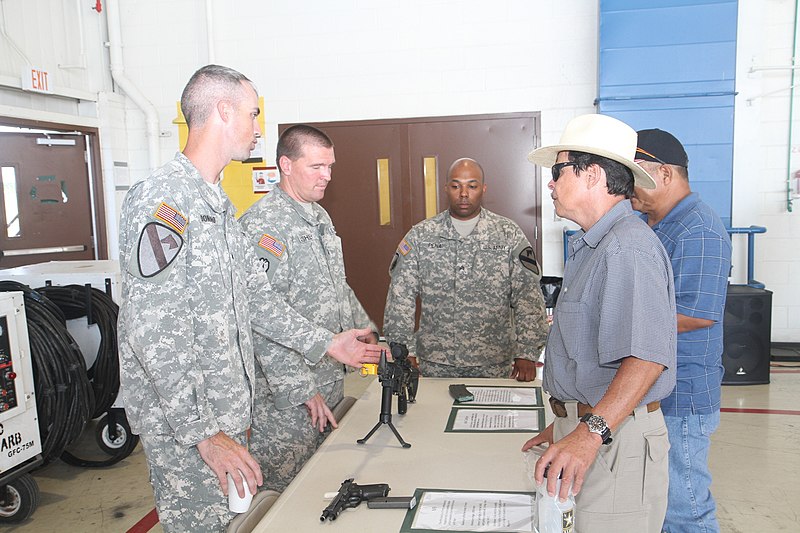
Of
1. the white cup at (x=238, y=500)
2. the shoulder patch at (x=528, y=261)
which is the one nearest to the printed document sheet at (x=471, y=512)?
the white cup at (x=238, y=500)

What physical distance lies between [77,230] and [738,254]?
19.9 ft

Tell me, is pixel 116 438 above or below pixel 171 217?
below

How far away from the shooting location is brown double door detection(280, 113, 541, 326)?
5.84m

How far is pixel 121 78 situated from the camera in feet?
20.5

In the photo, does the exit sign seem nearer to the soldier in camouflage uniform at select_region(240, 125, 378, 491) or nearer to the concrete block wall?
the concrete block wall

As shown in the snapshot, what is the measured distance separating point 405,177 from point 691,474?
432 centimetres

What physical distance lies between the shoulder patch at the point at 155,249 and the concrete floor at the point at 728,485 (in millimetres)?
1351

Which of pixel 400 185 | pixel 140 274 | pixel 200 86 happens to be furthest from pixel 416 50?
pixel 140 274

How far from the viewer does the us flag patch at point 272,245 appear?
237 cm

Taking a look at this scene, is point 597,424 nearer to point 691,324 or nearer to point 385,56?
point 691,324

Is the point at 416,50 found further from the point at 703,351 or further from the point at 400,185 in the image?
the point at 703,351

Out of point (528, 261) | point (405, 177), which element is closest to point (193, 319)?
point (528, 261)

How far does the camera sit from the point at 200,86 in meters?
1.80

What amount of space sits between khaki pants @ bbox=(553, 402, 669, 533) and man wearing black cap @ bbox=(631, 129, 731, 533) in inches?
25.6
